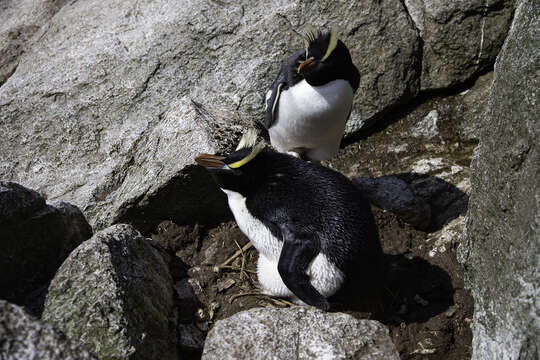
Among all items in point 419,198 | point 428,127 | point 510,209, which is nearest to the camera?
point 510,209

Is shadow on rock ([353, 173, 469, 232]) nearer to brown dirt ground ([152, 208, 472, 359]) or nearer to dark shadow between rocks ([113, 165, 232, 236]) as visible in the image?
brown dirt ground ([152, 208, 472, 359])

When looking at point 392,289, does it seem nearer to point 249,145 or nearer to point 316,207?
point 316,207

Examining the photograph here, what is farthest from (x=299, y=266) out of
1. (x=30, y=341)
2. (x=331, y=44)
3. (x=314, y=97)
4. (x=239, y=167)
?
(x=331, y=44)

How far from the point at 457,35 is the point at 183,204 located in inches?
96.9

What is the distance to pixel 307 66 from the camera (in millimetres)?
3150

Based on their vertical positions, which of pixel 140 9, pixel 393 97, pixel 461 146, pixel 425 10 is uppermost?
pixel 140 9

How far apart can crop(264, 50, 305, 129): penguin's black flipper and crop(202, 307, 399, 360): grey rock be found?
1653mm

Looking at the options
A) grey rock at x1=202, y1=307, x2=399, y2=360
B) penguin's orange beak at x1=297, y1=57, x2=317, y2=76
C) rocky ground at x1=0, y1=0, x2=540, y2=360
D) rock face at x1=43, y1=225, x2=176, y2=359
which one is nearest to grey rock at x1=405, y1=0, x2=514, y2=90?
rocky ground at x1=0, y1=0, x2=540, y2=360

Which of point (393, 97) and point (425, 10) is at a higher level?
point (425, 10)

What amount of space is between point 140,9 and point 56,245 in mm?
2527

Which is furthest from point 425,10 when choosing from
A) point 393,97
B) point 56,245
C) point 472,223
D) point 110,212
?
point 56,245

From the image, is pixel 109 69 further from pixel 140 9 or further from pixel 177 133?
pixel 177 133

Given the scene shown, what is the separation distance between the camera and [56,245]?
273 cm

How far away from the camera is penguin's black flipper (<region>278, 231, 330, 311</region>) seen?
2.32 m
